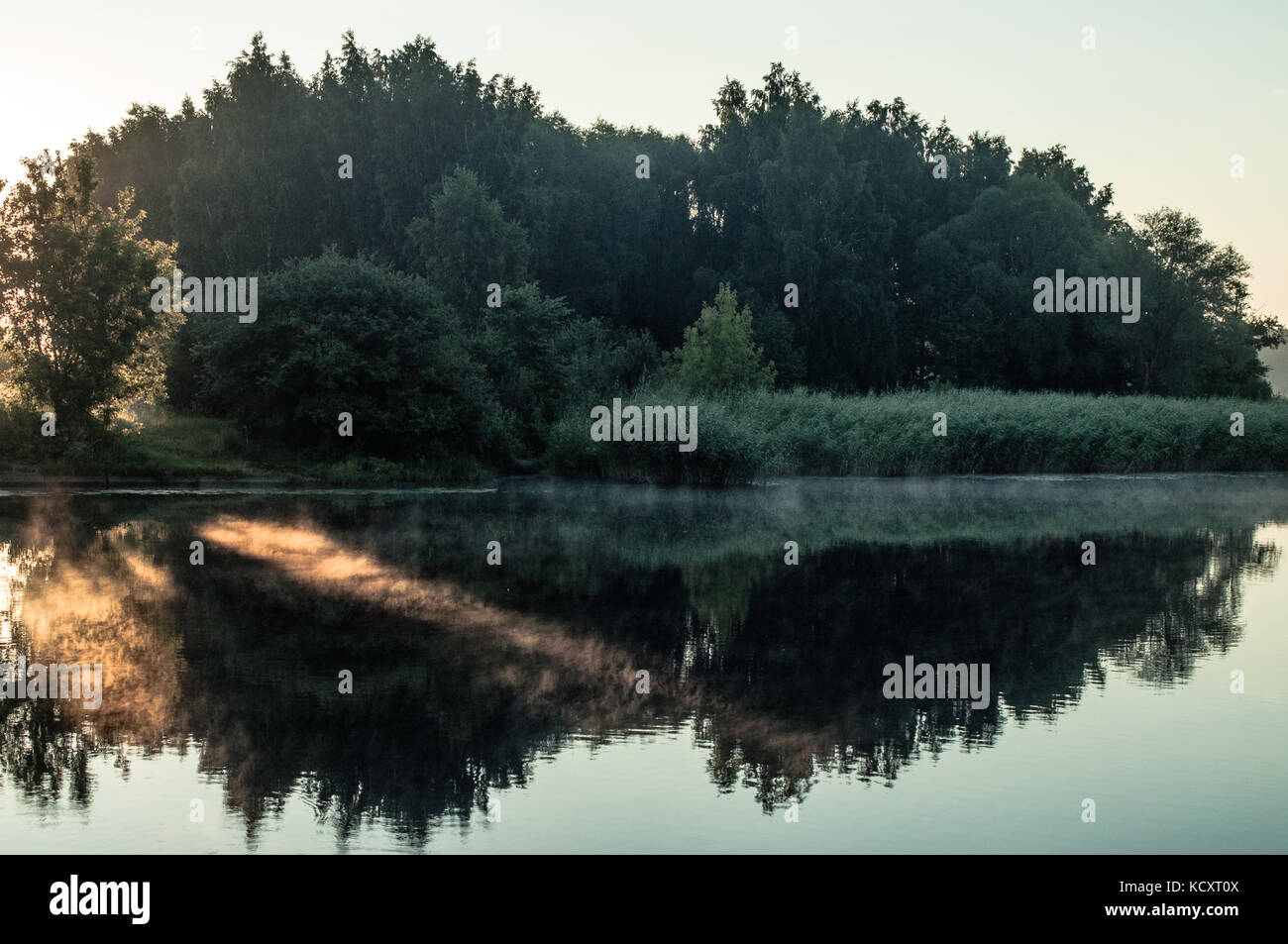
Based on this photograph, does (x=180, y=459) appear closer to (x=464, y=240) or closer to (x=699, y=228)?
(x=464, y=240)

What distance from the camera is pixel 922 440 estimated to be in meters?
44.2

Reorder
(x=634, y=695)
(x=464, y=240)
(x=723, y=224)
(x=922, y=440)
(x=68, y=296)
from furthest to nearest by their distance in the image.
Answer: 1. (x=723, y=224)
2. (x=464, y=240)
3. (x=922, y=440)
4. (x=68, y=296)
5. (x=634, y=695)

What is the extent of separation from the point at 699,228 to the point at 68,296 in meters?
49.3

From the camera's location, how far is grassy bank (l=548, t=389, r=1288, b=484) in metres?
39.1

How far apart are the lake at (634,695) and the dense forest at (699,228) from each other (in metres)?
29.1

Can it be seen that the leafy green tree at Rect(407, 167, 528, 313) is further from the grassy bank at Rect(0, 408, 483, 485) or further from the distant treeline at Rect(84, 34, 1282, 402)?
the grassy bank at Rect(0, 408, 483, 485)

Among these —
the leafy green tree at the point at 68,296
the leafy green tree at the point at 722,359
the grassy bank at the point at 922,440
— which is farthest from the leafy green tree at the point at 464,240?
the leafy green tree at the point at 68,296

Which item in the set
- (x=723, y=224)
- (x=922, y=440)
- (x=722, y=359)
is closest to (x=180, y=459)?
(x=922, y=440)

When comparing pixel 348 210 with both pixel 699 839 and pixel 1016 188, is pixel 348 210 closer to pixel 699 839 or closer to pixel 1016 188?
pixel 1016 188

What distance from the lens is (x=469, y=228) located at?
59.6m

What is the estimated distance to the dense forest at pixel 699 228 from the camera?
65.1 meters

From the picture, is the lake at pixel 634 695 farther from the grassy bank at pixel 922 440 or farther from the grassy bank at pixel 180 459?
the grassy bank at pixel 922 440

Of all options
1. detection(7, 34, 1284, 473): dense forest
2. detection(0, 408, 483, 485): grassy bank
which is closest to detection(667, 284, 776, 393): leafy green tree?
detection(7, 34, 1284, 473): dense forest
